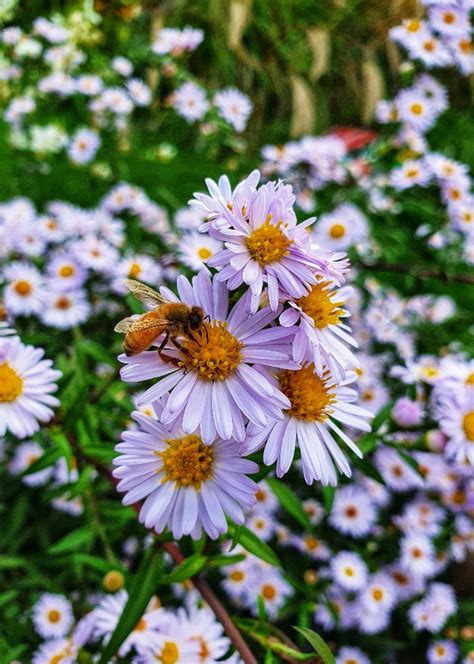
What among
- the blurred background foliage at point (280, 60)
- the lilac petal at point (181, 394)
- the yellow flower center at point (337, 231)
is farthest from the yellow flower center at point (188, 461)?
the blurred background foliage at point (280, 60)

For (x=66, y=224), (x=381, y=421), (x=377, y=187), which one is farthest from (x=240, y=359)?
(x=377, y=187)

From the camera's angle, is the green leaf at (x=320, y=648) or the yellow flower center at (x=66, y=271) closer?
the green leaf at (x=320, y=648)

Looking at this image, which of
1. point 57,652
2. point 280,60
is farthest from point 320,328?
point 280,60

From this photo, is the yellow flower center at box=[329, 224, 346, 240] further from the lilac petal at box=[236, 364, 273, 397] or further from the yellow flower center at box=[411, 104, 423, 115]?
the lilac petal at box=[236, 364, 273, 397]

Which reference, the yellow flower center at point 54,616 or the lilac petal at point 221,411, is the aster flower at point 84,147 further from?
the lilac petal at point 221,411

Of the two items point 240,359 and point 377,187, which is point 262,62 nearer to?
point 377,187

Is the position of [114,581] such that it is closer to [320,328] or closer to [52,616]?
[52,616]
